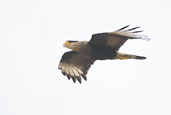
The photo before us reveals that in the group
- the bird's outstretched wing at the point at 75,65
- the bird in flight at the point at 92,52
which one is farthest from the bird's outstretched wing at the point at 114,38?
the bird's outstretched wing at the point at 75,65

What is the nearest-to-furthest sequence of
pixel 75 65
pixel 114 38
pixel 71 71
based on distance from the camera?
1. pixel 114 38
2. pixel 71 71
3. pixel 75 65

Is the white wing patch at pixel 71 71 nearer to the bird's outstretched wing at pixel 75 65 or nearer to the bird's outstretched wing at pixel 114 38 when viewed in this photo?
the bird's outstretched wing at pixel 75 65

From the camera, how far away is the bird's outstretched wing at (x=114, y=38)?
26.3 ft

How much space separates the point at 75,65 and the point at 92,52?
671mm

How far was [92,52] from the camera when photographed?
8766mm

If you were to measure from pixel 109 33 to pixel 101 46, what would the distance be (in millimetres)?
614

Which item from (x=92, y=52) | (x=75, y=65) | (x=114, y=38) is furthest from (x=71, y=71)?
(x=114, y=38)

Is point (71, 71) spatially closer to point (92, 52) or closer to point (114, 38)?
point (92, 52)

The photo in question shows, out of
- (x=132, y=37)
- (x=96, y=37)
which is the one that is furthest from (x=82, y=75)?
(x=132, y=37)

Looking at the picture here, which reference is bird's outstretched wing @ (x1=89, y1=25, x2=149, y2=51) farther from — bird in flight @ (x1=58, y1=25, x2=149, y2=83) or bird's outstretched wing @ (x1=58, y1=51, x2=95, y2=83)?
bird's outstretched wing @ (x1=58, y1=51, x2=95, y2=83)

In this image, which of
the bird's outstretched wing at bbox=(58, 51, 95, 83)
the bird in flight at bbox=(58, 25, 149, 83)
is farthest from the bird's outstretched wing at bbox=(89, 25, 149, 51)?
the bird's outstretched wing at bbox=(58, 51, 95, 83)

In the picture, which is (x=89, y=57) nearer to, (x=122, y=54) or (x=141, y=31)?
(x=122, y=54)

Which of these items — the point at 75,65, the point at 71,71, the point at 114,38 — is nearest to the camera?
the point at 114,38

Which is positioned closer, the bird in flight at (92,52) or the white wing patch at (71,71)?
the bird in flight at (92,52)
